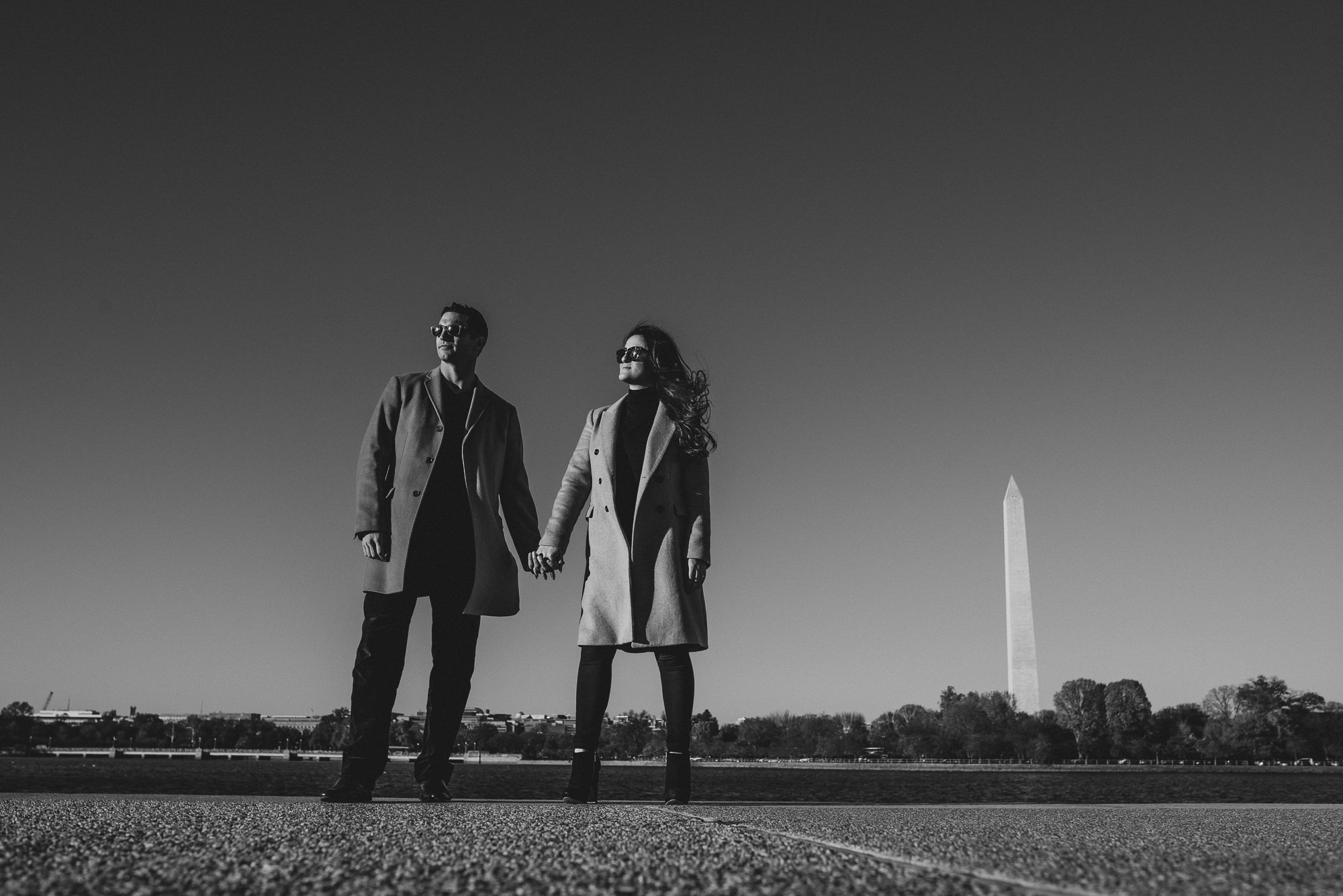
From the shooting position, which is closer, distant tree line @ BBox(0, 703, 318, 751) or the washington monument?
the washington monument

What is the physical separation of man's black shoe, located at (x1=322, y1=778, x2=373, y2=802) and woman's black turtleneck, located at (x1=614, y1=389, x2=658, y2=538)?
1.60 metres

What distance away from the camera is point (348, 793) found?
404 cm

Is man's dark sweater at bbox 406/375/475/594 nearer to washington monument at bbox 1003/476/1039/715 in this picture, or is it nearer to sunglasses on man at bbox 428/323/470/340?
sunglasses on man at bbox 428/323/470/340

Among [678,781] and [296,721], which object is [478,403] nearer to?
[678,781]

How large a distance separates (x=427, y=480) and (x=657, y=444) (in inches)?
44.5

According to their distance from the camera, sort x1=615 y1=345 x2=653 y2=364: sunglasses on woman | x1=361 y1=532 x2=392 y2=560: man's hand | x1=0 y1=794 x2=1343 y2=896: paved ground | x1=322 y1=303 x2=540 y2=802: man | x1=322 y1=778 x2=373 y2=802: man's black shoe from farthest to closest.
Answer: x1=615 y1=345 x2=653 y2=364: sunglasses on woman, x1=361 y1=532 x2=392 y2=560: man's hand, x1=322 y1=303 x2=540 y2=802: man, x1=322 y1=778 x2=373 y2=802: man's black shoe, x1=0 y1=794 x2=1343 y2=896: paved ground

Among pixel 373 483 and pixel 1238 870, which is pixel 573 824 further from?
pixel 373 483

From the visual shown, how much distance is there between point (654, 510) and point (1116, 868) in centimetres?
313

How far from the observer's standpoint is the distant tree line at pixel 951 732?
106312 mm

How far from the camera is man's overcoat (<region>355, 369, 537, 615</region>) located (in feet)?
15.3

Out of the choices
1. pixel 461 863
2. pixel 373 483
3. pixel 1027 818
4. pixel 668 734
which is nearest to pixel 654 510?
pixel 668 734

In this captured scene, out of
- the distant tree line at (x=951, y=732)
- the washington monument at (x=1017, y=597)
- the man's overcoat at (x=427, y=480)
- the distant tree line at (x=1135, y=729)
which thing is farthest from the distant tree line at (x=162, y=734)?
the man's overcoat at (x=427, y=480)

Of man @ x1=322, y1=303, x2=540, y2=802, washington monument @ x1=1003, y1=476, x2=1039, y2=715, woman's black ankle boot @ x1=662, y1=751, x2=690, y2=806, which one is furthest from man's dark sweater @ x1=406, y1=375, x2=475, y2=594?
washington monument @ x1=1003, y1=476, x2=1039, y2=715

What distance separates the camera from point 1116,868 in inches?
71.2
